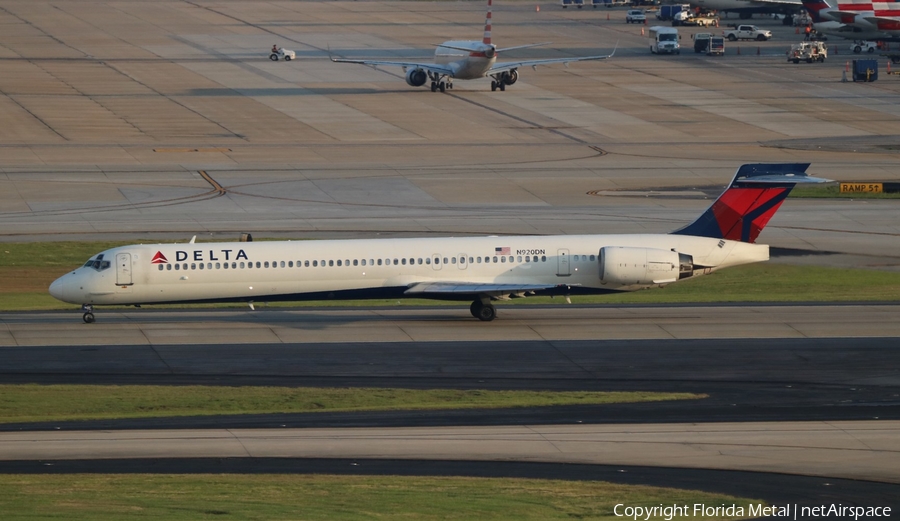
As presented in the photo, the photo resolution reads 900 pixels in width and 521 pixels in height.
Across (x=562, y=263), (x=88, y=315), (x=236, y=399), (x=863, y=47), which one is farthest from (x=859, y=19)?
(x=236, y=399)

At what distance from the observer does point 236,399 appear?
110 feet

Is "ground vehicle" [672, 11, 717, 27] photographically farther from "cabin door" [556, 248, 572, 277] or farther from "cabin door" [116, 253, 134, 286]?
"cabin door" [116, 253, 134, 286]

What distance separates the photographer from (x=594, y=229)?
61188mm

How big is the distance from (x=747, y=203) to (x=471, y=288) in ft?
33.1

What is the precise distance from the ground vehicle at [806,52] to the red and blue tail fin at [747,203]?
8226 cm

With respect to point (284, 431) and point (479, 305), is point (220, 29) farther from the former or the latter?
point (284, 431)

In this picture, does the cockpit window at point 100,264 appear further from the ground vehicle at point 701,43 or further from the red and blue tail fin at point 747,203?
the ground vehicle at point 701,43

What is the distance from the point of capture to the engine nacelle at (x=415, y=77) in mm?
107000

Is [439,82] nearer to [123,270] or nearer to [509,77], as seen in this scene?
[509,77]

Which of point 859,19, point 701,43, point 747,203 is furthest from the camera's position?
point 701,43

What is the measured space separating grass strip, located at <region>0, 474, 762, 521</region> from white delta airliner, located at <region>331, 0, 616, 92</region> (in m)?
74.8

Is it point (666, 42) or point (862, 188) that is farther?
point (666, 42)

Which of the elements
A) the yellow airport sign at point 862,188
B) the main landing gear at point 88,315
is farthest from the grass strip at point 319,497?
the yellow airport sign at point 862,188

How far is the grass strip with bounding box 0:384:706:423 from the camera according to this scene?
107 feet
